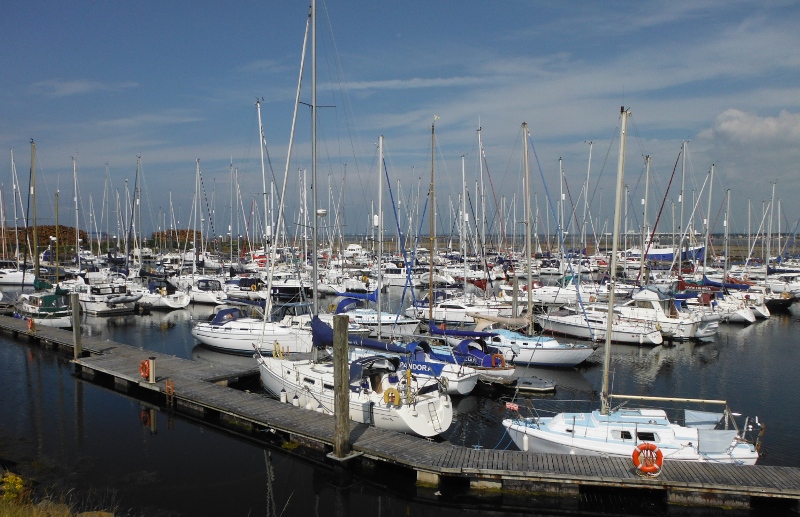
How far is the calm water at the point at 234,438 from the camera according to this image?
48.0ft

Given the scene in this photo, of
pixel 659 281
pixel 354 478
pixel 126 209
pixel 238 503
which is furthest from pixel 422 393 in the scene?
pixel 126 209

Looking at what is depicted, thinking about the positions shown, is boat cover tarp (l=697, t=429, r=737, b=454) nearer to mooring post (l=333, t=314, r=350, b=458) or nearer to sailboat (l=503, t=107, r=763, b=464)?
sailboat (l=503, t=107, r=763, b=464)

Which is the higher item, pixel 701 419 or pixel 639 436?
pixel 701 419

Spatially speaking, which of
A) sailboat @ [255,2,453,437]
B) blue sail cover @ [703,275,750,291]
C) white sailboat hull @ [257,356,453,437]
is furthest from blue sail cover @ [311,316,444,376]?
blue sail cover @ [703,275,750,291]

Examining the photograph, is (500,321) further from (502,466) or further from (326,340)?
(502,466)

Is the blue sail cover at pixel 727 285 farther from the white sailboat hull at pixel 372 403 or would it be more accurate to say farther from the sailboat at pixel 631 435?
the white sailboat hull at pixel 372 403

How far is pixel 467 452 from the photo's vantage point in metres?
15.5

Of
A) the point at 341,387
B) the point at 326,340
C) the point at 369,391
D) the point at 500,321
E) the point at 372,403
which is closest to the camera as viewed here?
the point at 341,387

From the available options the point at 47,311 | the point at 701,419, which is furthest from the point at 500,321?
the point at 47,311

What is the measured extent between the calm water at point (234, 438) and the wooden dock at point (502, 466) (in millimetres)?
605

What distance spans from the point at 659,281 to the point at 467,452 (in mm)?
40948

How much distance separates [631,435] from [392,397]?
22.0 feet

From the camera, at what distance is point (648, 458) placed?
13750 millimetres

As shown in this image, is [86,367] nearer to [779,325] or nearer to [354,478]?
[354,478]
